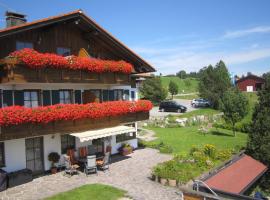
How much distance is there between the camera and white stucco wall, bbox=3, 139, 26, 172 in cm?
1656

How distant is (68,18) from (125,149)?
1022 centimetres

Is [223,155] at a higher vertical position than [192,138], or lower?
higher

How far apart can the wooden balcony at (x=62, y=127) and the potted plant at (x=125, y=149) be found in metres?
2.39

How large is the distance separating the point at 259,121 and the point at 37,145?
13.3m

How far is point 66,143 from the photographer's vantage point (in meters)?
19.7

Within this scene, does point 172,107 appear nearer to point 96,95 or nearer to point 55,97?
point 96,95

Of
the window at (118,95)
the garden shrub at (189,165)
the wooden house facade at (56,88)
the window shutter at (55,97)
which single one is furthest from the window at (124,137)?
the window shutter at (55,97)

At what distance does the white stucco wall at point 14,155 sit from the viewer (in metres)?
16.6

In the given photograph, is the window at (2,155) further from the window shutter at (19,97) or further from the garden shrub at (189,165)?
the garden shrub at (189,165)

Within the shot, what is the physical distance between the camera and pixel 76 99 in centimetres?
2030

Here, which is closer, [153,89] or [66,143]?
[66,143]

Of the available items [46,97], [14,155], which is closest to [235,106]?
[46,97]

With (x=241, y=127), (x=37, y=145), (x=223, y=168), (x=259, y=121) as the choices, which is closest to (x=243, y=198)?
(x=223, y=168)

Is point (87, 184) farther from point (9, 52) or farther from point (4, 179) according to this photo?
point (9, 52)
